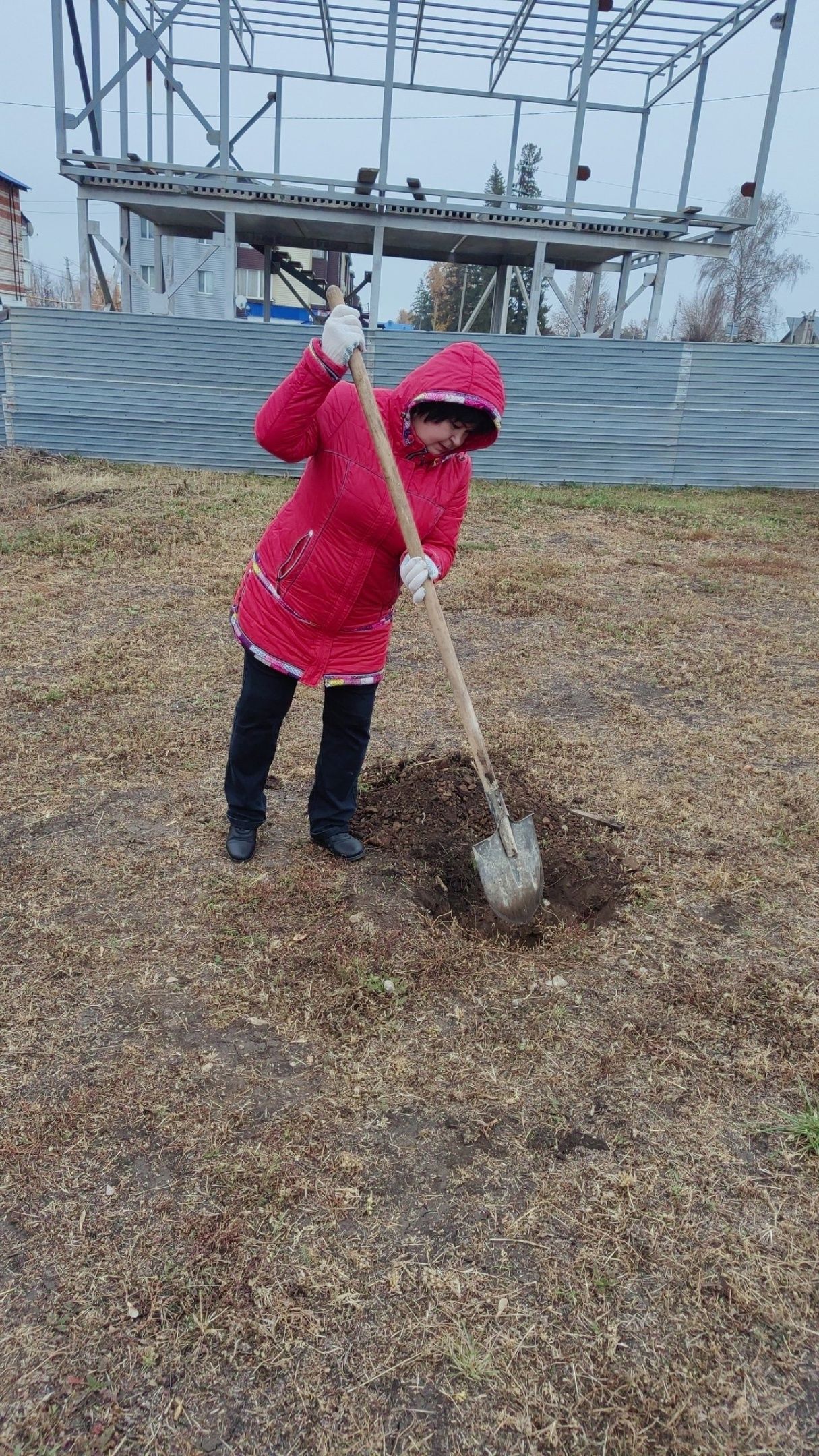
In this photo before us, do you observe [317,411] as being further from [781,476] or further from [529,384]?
[781,476]

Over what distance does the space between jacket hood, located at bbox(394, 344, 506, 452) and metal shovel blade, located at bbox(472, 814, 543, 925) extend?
1.28 m

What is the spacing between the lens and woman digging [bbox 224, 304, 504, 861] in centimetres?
240

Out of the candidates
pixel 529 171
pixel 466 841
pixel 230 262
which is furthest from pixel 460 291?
pixel 466 841

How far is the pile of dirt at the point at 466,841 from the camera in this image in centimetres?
296

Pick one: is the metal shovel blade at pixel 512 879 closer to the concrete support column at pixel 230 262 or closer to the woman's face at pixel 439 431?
the woman's face at pixel 439 431

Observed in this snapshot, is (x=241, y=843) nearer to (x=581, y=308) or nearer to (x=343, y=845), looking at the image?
(x=343, y=845)

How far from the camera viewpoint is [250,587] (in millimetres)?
2801

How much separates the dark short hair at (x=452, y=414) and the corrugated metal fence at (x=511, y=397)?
8820 mm

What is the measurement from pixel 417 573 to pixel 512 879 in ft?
3.26

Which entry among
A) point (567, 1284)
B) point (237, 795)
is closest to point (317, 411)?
point (237, 795)

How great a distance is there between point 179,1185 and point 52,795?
2001 mm

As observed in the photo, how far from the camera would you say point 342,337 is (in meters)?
2.32

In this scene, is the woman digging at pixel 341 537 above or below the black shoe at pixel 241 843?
above

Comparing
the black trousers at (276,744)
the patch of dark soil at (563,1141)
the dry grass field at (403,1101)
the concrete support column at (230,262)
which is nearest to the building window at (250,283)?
the concrete support column at (230,262)
